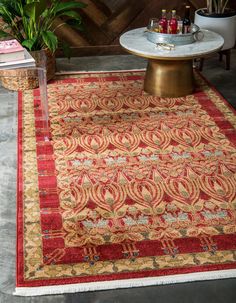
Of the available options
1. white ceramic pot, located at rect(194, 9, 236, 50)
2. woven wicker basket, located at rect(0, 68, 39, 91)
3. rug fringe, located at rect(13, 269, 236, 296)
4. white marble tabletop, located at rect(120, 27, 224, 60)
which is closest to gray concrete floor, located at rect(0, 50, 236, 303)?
rug fringe, located at rect(13, 269, 236, 296)

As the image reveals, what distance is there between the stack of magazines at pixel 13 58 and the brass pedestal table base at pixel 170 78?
104 cm

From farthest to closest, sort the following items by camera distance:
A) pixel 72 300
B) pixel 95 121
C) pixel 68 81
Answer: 1. pixel 68 81
2. pixel 95 121
3. pixel 72 300

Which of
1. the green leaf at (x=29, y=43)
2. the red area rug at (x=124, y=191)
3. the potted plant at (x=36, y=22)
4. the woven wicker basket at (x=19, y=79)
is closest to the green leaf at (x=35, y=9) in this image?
the potted plant at (x=36, y=22)

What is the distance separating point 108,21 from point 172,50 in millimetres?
1118

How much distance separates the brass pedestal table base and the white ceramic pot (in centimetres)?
49

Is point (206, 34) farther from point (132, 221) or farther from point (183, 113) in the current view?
point (132, 221)

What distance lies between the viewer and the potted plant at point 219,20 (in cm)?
364

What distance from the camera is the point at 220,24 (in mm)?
3646

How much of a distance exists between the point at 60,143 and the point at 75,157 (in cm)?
18

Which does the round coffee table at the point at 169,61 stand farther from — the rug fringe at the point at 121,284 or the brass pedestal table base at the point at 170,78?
the rug fringe at the point at 121,284

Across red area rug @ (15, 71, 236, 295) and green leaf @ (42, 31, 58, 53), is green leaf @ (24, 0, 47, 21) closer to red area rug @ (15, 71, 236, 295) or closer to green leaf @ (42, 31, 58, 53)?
green leaf @ (42, 31, 58, 53)

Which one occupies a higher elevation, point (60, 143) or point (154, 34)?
point (154, 34)

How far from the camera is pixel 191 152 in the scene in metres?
2.73

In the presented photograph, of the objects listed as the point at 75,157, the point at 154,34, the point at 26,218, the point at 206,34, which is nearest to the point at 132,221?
the point at 26,218
